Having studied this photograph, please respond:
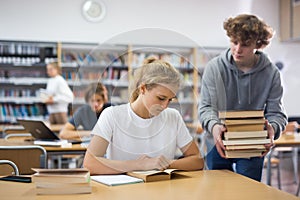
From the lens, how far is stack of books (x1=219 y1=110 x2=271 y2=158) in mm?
2203

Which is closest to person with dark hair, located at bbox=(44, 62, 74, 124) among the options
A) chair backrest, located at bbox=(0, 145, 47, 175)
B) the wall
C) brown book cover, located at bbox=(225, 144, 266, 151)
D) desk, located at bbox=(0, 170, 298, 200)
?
the wall

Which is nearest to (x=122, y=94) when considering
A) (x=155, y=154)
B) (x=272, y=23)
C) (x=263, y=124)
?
(x=155, y=154)

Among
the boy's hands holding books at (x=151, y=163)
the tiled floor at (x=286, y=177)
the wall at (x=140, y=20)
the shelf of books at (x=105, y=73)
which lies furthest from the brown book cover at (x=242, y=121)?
the wall at (x=140, y=20)

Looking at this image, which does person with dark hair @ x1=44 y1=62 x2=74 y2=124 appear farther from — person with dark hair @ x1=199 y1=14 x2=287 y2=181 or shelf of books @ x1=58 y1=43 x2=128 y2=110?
shelf of books @ x1=58 y1=43 x2=128 y2=110

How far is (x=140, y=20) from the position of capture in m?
8.05

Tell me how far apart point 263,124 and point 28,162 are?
1509 mm

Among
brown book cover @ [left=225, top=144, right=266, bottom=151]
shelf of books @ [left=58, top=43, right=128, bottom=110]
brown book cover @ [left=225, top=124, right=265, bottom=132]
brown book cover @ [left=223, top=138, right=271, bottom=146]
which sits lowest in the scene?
brown book cover @ [left=225, top=144, right=266, bottom=151]

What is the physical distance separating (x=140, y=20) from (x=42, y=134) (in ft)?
15.7

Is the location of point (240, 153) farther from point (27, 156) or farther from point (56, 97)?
point (56, 97)

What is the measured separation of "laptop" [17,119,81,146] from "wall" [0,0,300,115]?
3.87 metres

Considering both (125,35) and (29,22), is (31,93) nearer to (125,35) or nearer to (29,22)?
(29,22)

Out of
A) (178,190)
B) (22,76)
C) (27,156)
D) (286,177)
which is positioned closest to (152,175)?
(178,190)

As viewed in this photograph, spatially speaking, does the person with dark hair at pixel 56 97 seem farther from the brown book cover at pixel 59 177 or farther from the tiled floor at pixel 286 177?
the brown book cover at pixel 59 177

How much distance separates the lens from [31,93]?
7.73 metres
